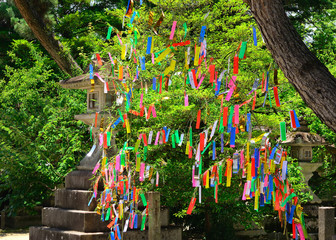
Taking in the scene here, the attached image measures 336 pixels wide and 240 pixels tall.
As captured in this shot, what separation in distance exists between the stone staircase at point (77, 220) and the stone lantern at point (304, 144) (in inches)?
117

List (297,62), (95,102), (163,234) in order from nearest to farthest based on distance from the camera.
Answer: (297,62) → (163,234) → (95,102)

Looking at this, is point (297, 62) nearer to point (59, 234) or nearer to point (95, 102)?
point (95, 102)

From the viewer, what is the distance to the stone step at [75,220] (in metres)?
9.40

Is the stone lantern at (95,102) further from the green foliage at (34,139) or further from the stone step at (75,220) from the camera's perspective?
the green foliage at (34,139)

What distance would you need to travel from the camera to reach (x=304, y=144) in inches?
432

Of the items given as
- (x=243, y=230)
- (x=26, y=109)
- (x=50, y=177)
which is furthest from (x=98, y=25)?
(x=243, y=230)

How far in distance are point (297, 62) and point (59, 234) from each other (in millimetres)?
5890

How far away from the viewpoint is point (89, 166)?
1033 cm

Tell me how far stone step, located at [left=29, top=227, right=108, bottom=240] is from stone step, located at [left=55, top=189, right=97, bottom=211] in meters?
0.49

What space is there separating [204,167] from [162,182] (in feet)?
2.60

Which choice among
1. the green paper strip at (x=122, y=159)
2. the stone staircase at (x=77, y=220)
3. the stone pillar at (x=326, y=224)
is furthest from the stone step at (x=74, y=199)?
the stone pillar at (x=326, y=224)

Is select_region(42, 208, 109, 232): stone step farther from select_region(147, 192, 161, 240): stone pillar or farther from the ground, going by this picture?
the ground

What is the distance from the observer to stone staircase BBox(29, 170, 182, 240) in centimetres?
939

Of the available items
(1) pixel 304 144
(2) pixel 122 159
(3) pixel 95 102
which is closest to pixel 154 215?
(2) pixel 122 159
